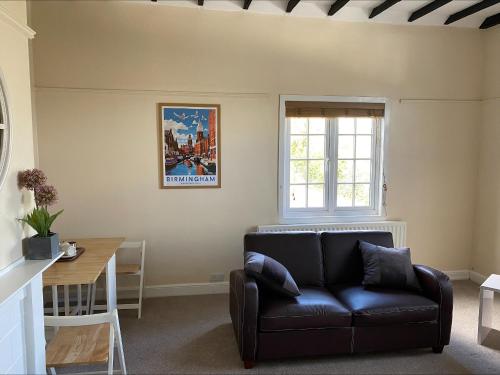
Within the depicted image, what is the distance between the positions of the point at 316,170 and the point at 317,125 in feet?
1.72

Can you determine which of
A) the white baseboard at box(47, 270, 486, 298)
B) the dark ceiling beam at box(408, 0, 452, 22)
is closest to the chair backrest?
the white baseboard at box(47, 270, 486, 298)

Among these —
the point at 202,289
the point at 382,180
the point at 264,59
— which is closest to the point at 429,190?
the point at 382,180

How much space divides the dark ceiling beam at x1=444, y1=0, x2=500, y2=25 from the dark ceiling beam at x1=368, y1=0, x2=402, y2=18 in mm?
903

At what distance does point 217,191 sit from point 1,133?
7.86 feet

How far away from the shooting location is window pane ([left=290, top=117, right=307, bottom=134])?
165 inches

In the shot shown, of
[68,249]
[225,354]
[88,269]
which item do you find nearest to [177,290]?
[225,354]

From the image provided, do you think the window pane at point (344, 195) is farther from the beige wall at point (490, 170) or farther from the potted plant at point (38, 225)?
the potted plant at point (38, 225)

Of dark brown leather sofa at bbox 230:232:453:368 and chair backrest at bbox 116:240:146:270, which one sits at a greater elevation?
chair backrest at bbox 116:240:146:270

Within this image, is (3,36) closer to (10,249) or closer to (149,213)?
(10,249)

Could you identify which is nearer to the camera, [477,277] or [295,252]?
[295,252]

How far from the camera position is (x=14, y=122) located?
6.40ft

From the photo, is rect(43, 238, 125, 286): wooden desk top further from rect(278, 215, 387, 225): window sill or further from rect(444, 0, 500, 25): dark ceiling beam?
rect(444, 0, 500, 25): dark ceiling beam

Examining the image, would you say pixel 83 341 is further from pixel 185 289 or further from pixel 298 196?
pixel 298 196

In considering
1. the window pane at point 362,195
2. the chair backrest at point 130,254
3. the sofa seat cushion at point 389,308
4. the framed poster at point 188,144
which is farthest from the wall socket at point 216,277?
the window pane at point 362,195
